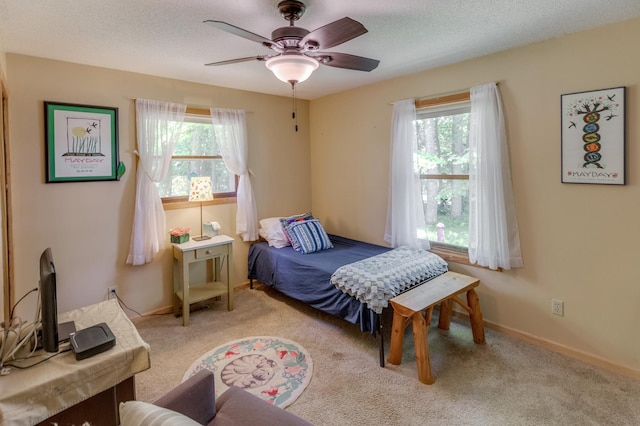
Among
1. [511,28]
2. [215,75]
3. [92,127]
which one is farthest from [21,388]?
[511,28]

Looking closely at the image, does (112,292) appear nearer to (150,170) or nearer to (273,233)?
(150,170)

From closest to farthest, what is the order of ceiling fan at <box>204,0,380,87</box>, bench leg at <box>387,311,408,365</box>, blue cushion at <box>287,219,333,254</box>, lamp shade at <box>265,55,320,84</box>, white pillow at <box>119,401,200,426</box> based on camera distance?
white pillow at <box>119,401,200,426</box> < ceiling fan at <box>204,0,380,87</box> < lamp shade at <box>265,55,320,84</box> < bench leg at <box>387,311,408,365</box> < blue cushion at <box>287,219,333,254</box>

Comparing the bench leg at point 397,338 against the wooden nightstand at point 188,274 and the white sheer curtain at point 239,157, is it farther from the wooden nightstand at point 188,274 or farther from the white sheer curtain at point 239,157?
the white sheer curtain at point 239,157

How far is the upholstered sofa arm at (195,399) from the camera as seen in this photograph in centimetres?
131

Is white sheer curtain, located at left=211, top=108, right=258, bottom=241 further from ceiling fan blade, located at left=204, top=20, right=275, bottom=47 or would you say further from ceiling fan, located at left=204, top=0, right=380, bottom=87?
ceiling fan blade, located at left=204, top=20, right=275, bottom=47

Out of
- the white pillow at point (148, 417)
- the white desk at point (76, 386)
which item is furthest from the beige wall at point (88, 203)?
the white pillow at point (148, 417)

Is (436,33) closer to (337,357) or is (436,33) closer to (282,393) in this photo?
(337,357)

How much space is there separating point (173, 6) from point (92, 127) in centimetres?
160

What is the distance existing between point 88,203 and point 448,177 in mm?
3292

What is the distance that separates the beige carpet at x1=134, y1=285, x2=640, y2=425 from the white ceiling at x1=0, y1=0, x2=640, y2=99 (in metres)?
2.17

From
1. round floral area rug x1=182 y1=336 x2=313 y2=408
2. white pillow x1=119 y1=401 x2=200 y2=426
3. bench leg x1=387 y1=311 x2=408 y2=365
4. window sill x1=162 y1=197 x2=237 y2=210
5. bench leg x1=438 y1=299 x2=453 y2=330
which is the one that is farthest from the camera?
window sill x1=162 y1=197 x2=237 y2=210

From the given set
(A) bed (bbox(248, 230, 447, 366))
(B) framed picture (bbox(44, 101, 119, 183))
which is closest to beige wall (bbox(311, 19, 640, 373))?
(A) bed (bbox(248, 230, 447, 366))

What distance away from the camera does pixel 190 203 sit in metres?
3.57

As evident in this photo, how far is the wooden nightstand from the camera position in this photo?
10.3 ft
